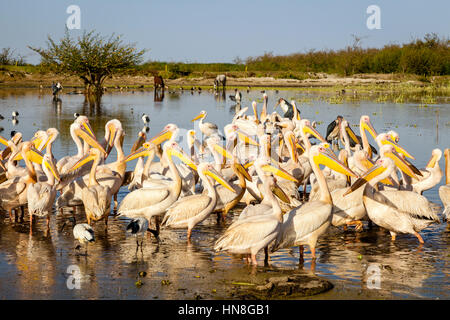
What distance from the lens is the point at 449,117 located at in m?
17.5

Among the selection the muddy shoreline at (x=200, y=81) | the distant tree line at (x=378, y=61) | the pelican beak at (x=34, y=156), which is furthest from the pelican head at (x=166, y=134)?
the distant tree line at (x=378, y=61)

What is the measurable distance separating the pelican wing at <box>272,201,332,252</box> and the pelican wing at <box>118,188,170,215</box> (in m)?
1.61

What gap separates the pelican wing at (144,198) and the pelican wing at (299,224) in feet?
5.30

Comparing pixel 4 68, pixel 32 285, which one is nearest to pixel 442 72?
pixel 4 68

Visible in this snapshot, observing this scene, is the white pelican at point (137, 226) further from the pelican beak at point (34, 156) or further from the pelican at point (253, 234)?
the pelican beak at point (34, 156)

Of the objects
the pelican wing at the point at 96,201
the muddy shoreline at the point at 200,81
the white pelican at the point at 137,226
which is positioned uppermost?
the muddy shoreline at the point at 200,81

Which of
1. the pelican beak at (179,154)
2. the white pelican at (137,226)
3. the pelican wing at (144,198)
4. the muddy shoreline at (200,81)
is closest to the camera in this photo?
the white pelican at (137,226)

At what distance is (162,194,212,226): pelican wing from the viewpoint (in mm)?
6367

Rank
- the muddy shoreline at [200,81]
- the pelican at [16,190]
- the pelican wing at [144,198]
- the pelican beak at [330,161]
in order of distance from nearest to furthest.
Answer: the pelican beak at [330,161], the pelican wing at [144,198], the pelican at [16,190], the muddy shoreline at [200,81]

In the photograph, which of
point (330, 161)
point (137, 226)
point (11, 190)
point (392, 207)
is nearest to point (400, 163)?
point (392, 207)

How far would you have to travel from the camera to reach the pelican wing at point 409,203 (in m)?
6.36

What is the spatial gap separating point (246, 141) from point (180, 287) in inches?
231
